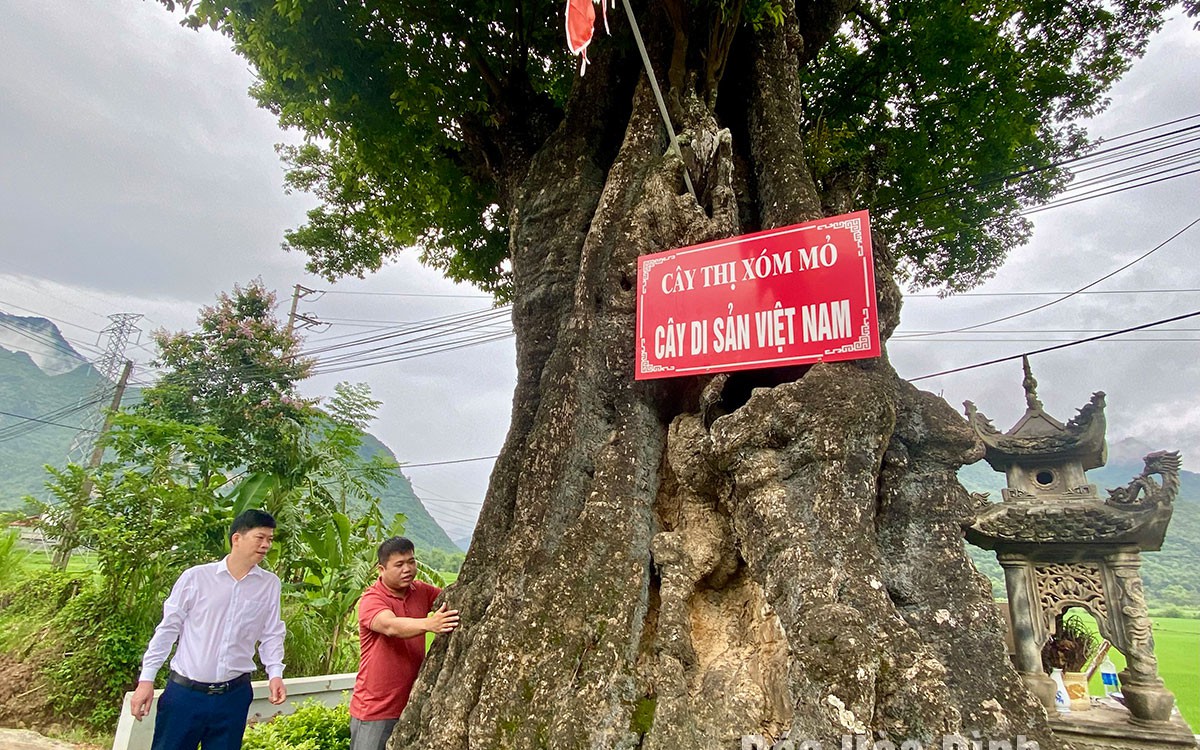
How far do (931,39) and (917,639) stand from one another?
656cm

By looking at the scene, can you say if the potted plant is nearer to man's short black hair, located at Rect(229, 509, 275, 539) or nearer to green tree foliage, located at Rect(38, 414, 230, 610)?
man's short black hair, located at Rect(229, 509, 275, 539)

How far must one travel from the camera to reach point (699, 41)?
5.13 metres

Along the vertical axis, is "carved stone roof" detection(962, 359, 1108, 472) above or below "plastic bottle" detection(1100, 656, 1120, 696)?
above

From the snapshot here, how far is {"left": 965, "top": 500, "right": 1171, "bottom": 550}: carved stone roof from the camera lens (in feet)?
20.4

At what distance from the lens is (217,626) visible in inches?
126

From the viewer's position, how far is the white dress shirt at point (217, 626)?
3.09 metres

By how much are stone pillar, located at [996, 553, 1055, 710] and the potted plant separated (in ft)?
1.23

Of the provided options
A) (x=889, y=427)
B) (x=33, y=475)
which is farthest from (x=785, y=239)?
(x=33, y=475)

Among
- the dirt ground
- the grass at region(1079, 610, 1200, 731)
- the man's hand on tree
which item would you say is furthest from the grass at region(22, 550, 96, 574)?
the grass at region(1079, 610, 1200, 731)

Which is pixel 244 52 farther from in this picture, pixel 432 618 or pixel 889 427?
pixel 889 427

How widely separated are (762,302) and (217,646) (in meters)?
3.44

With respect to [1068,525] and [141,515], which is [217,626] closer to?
[141,515]

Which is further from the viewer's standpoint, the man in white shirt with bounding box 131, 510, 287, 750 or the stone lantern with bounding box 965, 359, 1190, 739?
the stone lantern with bounding box 965, 359, 1190, 739

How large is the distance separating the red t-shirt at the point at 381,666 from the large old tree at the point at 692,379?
252 millimetres
